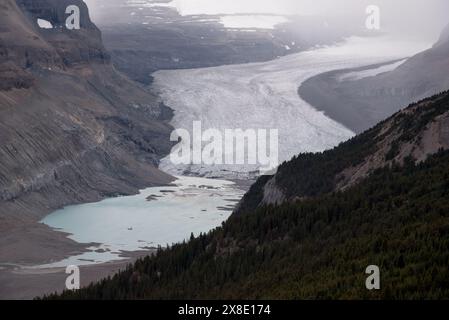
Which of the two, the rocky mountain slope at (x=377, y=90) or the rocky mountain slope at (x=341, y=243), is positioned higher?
the rocky mountain slope at (x=341, y=243)

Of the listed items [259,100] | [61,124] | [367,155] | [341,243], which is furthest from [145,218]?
[341,243]

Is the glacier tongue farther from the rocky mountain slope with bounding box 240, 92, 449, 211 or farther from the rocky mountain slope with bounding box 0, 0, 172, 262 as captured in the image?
the rocky mountain slope with bounding box 240, 92, 449, 211

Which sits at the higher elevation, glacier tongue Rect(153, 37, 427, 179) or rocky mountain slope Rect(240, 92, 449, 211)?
rocky mountain slope Rect(240, 92, 449, 211)

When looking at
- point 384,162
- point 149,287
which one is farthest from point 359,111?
point 149,287

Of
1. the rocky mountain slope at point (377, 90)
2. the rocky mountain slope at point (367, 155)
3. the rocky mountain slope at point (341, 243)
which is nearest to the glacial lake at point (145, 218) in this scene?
the rocky mountain slope at point (367, 155)

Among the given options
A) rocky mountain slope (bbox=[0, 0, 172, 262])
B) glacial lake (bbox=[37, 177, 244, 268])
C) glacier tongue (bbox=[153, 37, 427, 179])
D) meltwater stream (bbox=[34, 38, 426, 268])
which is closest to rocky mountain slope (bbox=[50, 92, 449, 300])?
glacial lake (bbox=[37, 177, 244, 268])

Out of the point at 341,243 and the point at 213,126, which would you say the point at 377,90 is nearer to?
the point at 213,126

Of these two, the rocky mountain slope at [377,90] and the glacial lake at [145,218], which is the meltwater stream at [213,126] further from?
the rocky mountain slope at [377,90]
